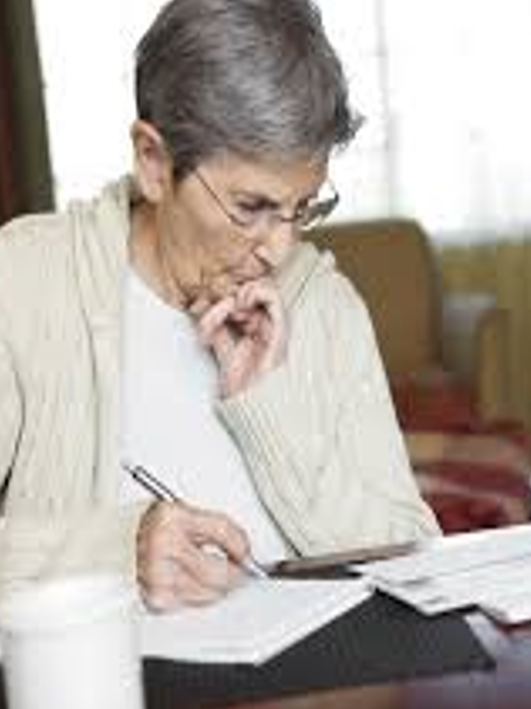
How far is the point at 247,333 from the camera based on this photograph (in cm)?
171

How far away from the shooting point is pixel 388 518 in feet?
5.43

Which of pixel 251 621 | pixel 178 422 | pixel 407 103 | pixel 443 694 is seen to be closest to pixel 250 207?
pixel 178 422

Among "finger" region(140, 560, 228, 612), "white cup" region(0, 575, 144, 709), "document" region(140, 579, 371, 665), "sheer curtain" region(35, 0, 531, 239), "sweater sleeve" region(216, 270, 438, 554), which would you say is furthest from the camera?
"sheer curtain" region(35, 0, 531, 239)

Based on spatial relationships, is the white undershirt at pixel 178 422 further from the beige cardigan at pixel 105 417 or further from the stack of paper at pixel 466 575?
the stack of paper at pixel 466 575

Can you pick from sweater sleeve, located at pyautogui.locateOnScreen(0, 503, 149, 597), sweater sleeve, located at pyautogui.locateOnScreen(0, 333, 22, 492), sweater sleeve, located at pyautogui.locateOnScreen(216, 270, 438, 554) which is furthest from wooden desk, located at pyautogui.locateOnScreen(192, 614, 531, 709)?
sweater sleeve, located at pyautogui.locateOnScreen(0, 333, 22, 492)

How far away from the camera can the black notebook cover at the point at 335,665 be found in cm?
113

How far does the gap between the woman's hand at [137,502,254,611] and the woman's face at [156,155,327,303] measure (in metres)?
0.33

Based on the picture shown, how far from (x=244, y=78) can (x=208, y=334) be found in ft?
1.05

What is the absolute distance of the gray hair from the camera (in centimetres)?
150

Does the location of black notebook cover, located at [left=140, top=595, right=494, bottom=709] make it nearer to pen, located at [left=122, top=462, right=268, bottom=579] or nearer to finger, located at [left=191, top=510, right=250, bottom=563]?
finger, located at [left=191, top=510, right=250, bottom=563]

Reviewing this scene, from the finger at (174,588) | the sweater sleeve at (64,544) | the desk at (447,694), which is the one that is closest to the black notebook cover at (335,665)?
the desk at (447,694)

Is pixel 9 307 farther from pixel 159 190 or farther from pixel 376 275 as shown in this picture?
pixel 376 275

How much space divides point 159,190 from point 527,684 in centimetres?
73

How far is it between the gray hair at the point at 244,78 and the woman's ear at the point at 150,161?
2 centimetres
